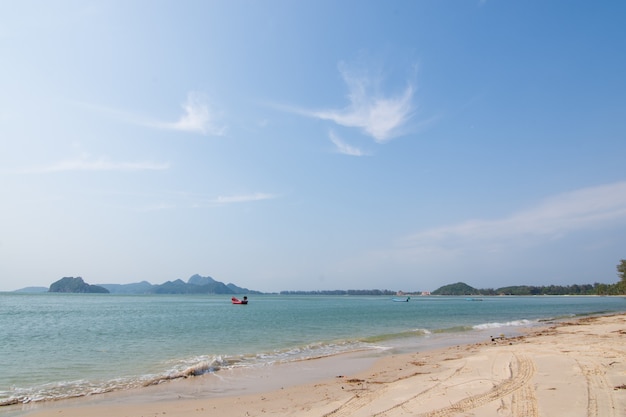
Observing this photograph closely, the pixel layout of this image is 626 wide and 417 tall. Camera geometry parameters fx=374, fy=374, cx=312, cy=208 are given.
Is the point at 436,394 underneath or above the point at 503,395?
underneath

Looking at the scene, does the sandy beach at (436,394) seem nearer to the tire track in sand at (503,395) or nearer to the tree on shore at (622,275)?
the tire track in sand at (503,395)

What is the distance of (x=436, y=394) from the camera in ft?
32.1

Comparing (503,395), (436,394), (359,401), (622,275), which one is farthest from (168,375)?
(622,275)

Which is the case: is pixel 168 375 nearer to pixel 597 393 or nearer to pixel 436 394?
pixel 436 394

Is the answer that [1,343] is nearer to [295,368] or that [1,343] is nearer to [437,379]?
[295,368]

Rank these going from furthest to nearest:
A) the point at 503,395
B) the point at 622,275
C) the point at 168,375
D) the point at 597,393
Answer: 1. the point at 622,275
2. the point at 168,375
3. the point at 503,395
4. the point at 597,393

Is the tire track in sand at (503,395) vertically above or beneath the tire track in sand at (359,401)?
above

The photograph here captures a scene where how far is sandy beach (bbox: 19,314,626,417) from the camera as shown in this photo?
8.44m

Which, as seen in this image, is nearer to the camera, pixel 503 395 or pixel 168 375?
pixel 503 395

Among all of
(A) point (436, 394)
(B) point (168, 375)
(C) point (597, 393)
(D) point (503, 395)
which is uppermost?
(C) point (597, 393)

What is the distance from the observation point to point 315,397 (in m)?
10.9

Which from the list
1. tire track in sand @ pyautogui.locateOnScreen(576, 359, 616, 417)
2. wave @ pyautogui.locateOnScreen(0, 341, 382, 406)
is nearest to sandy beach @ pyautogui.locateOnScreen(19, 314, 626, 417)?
tire track in sand @ pyautogui.locateOnScreen(576, 359, 616, 417)

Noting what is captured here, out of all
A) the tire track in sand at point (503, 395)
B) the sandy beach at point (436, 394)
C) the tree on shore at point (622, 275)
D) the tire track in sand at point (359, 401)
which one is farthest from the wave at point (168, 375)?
the tree on shore at point (622, 275)

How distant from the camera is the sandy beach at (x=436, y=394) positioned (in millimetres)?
8438
